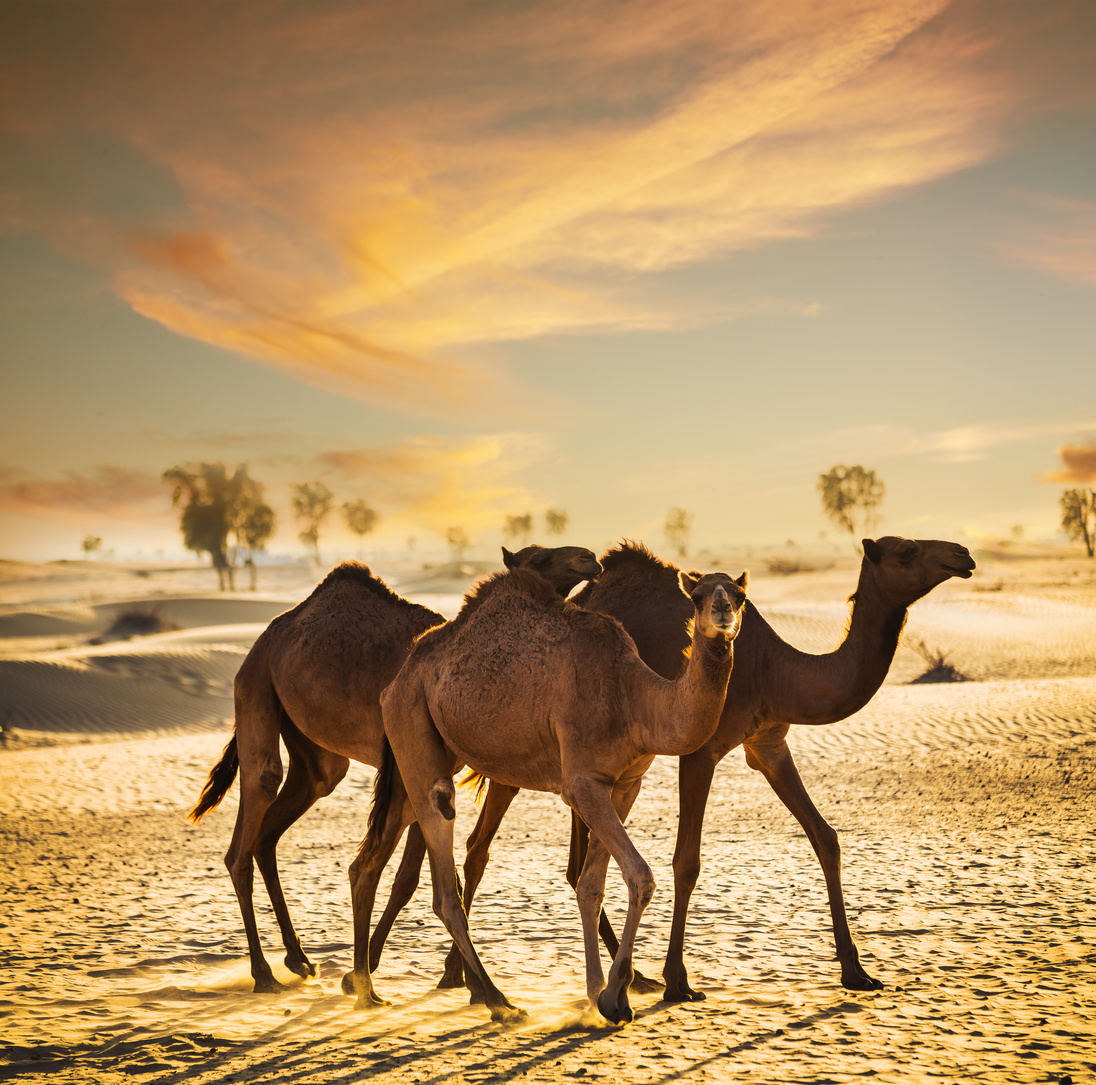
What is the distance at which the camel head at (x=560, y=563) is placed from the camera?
19.3 ft

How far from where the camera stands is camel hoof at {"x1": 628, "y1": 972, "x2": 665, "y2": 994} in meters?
6.07

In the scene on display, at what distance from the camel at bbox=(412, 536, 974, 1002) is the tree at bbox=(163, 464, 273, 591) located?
68.3 metres

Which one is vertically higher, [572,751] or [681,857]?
[572,751]

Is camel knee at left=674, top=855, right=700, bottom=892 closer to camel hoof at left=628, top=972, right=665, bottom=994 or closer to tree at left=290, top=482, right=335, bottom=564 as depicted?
camel hoof at left=628, top=972, right=665, bottom=994

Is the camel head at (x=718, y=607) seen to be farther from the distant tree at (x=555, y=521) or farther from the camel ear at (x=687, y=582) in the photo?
the distant tree at (x=555, y=521)

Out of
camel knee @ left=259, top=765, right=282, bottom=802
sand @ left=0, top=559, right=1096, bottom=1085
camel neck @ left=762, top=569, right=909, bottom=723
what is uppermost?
camel neck @ left=762, top=569, right=909, bottom=723

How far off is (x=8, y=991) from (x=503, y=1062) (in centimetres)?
360

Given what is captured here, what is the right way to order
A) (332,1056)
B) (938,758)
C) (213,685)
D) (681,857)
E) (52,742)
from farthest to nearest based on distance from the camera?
(213,685) → (52,742) → (938,758) → (681,857) → (332,1056)

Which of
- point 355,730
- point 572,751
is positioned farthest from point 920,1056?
point 355,730

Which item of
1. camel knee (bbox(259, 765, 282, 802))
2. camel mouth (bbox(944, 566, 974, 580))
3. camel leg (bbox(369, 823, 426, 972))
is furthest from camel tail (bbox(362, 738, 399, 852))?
camel mouth (bbox(944, 566, 974, 580))

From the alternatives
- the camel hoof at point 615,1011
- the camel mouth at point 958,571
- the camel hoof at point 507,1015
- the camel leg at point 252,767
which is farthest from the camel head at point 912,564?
the camel leg at point 252,767

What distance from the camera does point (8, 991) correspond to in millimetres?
6250

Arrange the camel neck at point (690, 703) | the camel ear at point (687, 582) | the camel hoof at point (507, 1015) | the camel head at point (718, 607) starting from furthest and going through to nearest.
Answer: the camel hoof at point (507, 1015) < the camel ear at point (687, 582) < the camel neck at point (690, 703) < the camel head at point (718, 607)

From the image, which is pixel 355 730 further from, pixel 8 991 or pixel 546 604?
pixel 8 991
